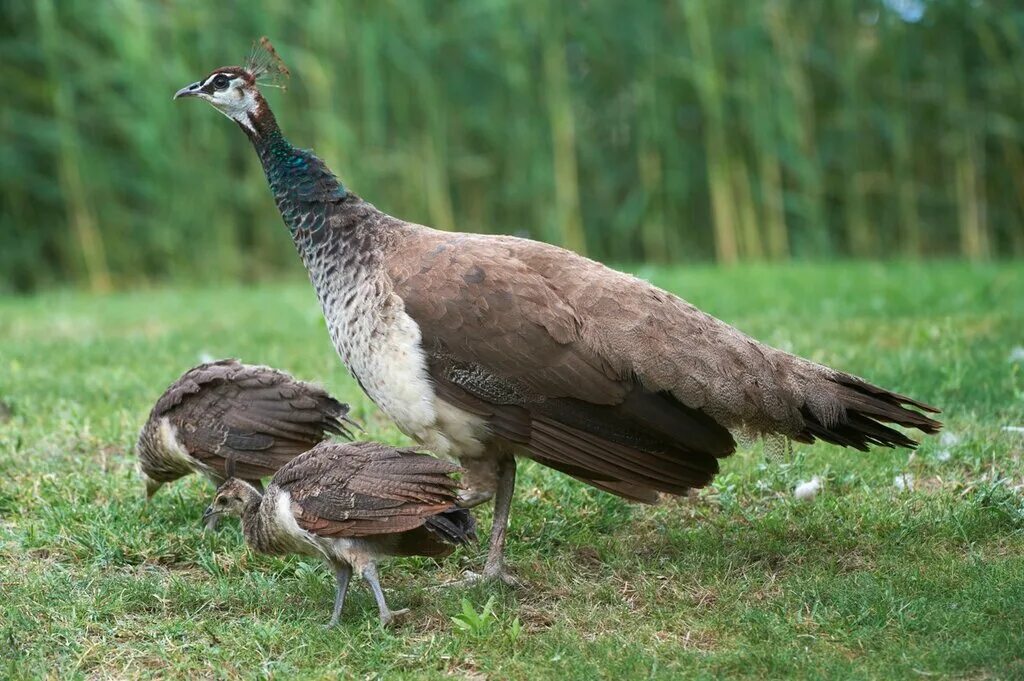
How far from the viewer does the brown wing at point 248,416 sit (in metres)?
4.14

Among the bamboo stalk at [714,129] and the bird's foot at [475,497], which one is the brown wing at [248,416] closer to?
the bird's foot at [475,497]

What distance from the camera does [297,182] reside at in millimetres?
4277

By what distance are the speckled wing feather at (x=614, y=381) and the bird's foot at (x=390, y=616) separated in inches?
24.3

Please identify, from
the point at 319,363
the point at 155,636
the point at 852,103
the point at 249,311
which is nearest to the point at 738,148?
the point at 852,103

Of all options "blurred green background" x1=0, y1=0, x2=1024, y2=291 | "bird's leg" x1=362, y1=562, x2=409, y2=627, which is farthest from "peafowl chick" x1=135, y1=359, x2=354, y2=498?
"blurred green background" x1=0, y1=0, x2=1024, y2=291

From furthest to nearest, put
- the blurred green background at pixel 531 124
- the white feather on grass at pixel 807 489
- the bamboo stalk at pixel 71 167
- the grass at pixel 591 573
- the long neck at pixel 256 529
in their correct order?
the blurred green background at pixel 531 124 < the bamboo stalk at pixel 71 167 < the white feather on grass at pixel 807 489 < the long neck at pixel 256 529 < the grass at pixel 591 573

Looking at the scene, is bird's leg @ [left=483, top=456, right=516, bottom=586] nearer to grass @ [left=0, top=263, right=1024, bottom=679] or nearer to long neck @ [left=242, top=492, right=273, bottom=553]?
grass @ [left=0, top=263, right=1024, bottom=679]

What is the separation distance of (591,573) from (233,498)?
113 centimetres

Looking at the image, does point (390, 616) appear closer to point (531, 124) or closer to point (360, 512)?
point (360, 512)

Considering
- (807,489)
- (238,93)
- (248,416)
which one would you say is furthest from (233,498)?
(807,489)

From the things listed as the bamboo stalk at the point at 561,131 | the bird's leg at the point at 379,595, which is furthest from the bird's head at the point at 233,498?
the bamboo stalk at the point at 561,131

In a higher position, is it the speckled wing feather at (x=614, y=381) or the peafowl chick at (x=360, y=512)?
the speckled wing feather at (x=614, y=381)

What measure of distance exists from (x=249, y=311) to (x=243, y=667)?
5.20 meters

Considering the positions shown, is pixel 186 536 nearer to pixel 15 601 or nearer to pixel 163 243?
pixel 15 601
